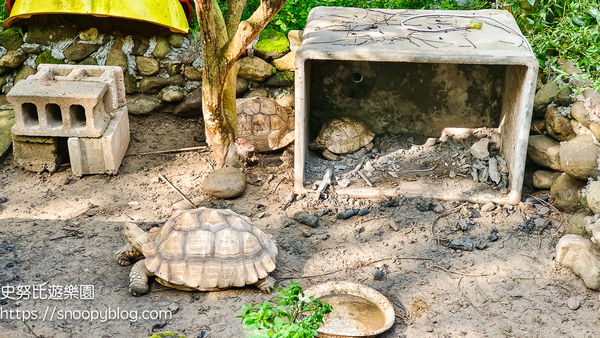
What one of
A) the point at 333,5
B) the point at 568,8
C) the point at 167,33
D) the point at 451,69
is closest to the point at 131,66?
the point at 167,33

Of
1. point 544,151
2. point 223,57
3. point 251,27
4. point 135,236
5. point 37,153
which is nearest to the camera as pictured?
point 135,236

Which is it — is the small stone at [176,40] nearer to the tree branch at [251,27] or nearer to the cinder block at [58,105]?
the cinder block at [58,105]

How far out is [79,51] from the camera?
7770 mm

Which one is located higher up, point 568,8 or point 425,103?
point 568,8

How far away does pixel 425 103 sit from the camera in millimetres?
7367

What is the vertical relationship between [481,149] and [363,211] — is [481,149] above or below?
above

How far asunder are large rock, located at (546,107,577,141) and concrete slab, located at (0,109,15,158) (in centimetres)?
504

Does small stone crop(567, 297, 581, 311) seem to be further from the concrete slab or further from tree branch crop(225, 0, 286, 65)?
the concrete slab

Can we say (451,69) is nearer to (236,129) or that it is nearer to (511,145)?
(511,145)

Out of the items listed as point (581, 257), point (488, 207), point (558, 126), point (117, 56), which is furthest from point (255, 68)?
point (581, 257)

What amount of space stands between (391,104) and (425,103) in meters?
0.34

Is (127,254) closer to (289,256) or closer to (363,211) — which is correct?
(289,256)

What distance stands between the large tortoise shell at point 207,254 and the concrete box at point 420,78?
1499 millimetres

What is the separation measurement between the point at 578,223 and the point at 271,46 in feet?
11.9
